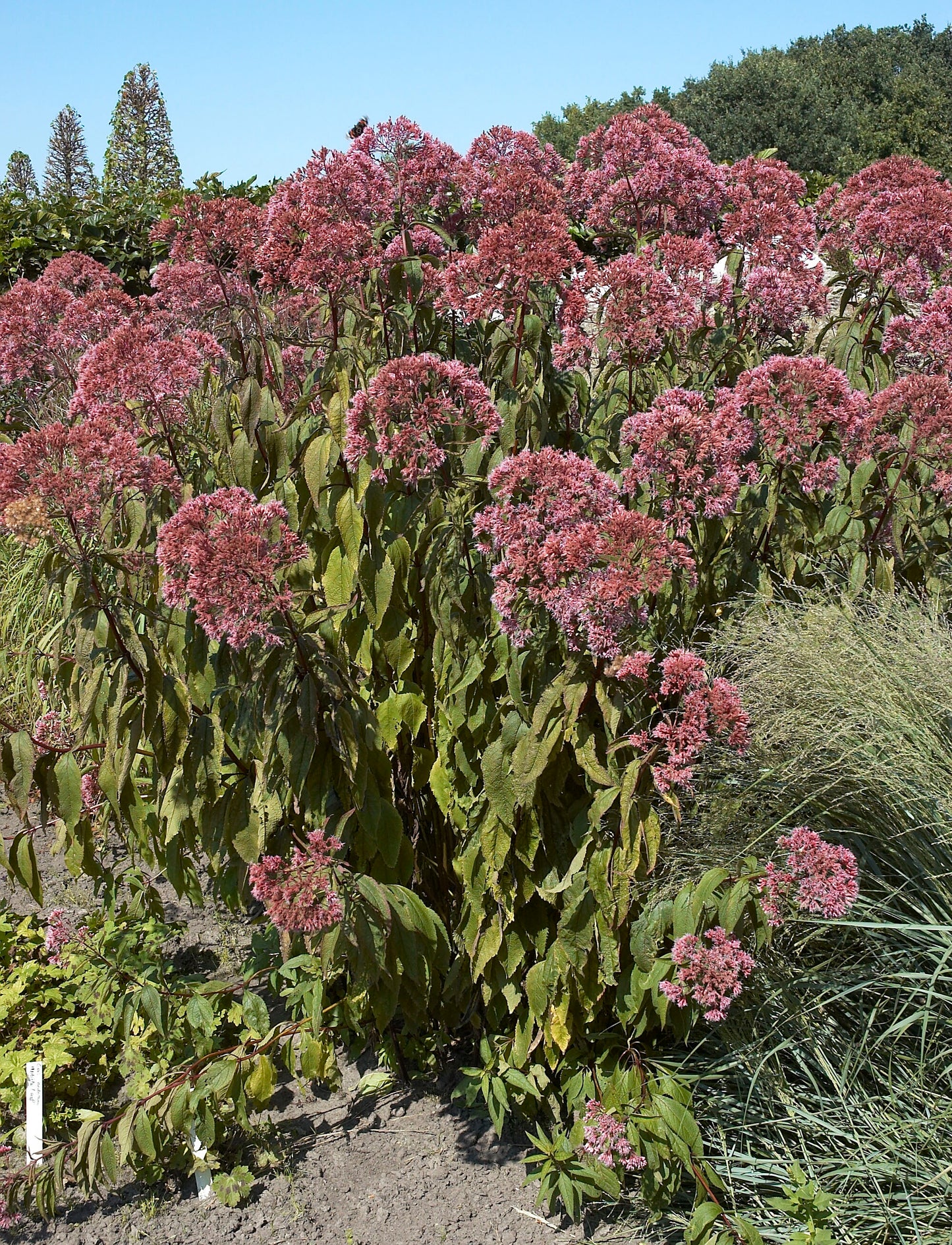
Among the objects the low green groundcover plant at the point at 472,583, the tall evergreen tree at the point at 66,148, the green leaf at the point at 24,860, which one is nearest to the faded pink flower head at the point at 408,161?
the low green groundcover plant at the point at 472,583

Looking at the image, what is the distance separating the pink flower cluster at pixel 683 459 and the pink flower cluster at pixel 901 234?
116 cm

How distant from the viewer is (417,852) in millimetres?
2926

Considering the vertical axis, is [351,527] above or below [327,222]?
below

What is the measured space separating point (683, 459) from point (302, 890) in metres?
1.12

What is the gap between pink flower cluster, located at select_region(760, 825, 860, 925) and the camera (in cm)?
193

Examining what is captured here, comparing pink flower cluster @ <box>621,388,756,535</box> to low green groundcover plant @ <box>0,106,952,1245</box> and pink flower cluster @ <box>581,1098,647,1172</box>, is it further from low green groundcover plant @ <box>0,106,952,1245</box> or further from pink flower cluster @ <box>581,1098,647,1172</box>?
pink flower cluster @ <box>581,1098,647,1172</box>

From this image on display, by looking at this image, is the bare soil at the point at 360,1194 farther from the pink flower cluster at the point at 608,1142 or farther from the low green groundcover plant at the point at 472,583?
the pink flower cluster at the point at 608,1142

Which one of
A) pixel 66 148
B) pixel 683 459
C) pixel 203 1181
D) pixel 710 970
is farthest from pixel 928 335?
pixel 66 148

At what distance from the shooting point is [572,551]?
6.12ft

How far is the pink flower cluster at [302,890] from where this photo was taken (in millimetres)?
2049

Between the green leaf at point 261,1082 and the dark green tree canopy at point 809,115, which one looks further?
the dark green tree canopy at point 809,115

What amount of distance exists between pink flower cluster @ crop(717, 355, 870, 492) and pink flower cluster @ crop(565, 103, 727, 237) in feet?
2.60

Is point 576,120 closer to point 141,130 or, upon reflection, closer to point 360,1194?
point 141,130

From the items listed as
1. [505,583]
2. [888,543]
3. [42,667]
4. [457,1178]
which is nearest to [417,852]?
[457,1178]
